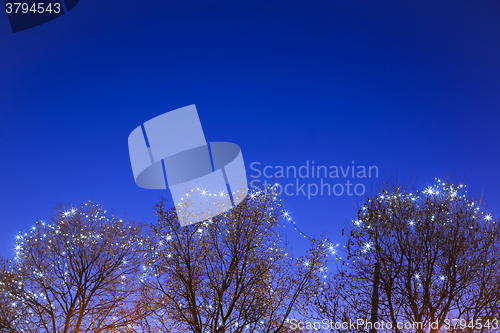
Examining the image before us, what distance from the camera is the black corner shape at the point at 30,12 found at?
1202cm

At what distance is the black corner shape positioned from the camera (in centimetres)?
1202

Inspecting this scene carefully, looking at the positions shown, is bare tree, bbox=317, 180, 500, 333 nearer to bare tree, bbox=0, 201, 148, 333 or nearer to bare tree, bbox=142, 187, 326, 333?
bare tree, bbox=142, 187, 326, 333

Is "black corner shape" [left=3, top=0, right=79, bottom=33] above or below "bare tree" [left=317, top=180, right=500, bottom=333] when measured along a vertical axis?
above

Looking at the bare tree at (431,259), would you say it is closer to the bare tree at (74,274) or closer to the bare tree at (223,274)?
the bare tree at (223,274)

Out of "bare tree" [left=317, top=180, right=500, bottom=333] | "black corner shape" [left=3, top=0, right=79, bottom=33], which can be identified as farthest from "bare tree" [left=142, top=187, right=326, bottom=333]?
"black corner shape" [left=3, top=0, right=79, bottom=33]

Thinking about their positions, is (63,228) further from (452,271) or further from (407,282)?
(452,271)

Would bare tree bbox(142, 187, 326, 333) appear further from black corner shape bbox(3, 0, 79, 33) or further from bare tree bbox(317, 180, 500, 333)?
black corner shape bbox(3, 0, 79, 33)

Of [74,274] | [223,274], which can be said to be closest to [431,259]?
[223,274]

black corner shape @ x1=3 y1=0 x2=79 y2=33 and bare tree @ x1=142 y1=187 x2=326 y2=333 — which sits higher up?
black corner shape @ x1=3 y1=0 x2=79 y2=33

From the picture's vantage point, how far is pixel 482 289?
917cm

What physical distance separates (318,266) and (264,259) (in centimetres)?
205

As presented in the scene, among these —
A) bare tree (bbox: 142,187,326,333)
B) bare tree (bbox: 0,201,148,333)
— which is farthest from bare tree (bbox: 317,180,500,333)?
bare tree (bbox: 0,201,148,333)

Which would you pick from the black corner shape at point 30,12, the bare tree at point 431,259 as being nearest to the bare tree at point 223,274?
the bare tree at point 431,259

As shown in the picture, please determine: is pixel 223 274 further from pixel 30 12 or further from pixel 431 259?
pixel 30 12
